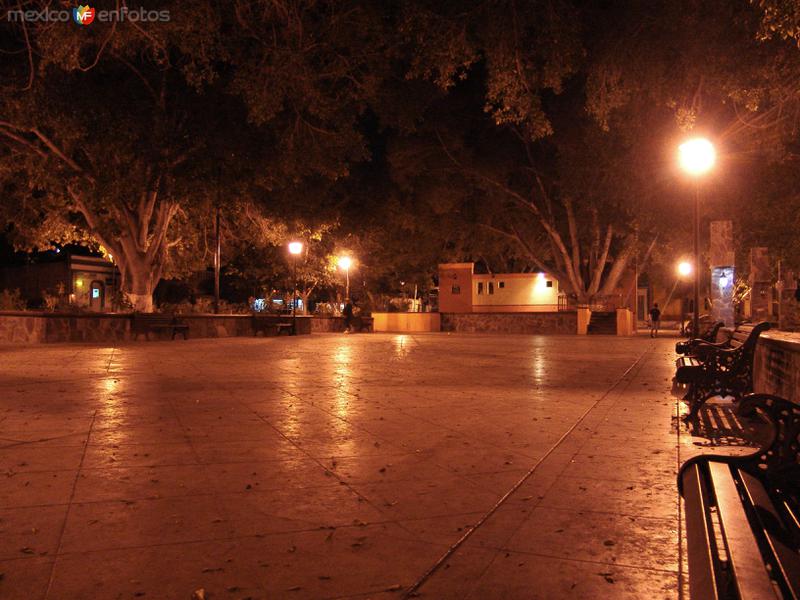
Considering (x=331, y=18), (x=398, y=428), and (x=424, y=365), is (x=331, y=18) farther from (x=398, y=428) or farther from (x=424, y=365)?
(x=398, y=428)

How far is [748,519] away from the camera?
2773 mm

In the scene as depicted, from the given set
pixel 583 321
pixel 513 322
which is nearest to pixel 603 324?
pixel 583 321

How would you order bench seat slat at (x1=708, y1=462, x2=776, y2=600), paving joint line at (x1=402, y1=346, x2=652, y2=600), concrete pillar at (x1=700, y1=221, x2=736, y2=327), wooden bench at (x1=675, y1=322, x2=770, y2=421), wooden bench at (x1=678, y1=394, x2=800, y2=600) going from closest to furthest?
1. bench seat slat at (x1=708, y1=462, x2=776, y2=600)
2. wooden bench at (x1=678, y1=394, x2=800, y2=600)
3. paving joint line at (x1=402, y1=346, x2=652, y2=600)
4. wooden bench at (x1=675, y1=322, x2=770, y2=421)
5. concrete pillar at (x1=700, y1=221, x2=736, y2=327)

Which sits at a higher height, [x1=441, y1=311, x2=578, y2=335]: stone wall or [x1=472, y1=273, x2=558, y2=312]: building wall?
[x1=472, y1=273, x2=558, y2=312]: building wall

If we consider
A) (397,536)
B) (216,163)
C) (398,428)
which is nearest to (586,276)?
(216,163)

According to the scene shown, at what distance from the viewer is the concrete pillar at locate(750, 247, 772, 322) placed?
14016 millimetres

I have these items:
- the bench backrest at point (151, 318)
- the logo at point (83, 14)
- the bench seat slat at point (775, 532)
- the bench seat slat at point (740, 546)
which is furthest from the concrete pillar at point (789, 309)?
the bench backrest at point (151, 318)

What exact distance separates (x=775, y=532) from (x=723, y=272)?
42.6 feet

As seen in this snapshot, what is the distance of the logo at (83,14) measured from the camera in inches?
473

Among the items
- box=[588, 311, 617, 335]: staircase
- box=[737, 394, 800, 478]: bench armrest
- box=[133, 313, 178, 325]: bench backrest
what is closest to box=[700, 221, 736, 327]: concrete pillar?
box=[737, 394, 800, 478]: bench armrest

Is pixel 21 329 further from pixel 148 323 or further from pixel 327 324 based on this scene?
pixel 327 324

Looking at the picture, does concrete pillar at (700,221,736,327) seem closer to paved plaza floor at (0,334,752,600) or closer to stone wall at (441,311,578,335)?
paved plaza floor at (0,334,752,600)

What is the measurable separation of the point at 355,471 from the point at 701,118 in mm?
16642

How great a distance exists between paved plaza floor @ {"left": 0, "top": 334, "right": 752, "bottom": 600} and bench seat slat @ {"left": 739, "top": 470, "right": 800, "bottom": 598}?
0.48 meters
